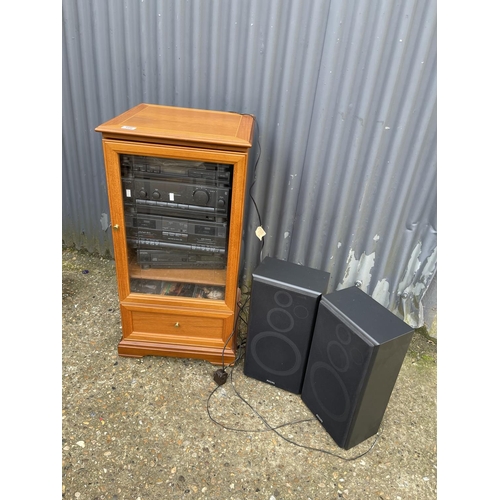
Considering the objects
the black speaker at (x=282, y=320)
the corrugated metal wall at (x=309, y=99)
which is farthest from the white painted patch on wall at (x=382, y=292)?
the black speaker at (x=282, y=320)

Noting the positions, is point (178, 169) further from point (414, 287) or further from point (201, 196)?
point (414, 287)

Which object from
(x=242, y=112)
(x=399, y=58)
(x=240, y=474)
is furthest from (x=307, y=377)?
(x=399, y=58)

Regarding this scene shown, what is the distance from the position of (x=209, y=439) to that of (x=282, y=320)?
23.0 inches

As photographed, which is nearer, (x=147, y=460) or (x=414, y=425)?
(x=147, y=460)

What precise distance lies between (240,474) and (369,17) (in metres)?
2.03

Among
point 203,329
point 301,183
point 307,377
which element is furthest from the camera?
point 301,183

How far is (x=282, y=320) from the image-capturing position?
5.41ft

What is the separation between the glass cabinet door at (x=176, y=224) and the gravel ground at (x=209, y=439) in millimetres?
438

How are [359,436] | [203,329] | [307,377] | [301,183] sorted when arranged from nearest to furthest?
[359,436]
[307,377]
[203,329]
[301,183]

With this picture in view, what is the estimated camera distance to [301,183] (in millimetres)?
2092

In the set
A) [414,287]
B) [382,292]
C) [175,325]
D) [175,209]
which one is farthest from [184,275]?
[414,287]

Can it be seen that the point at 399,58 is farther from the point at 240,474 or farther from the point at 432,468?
the point at 240,474

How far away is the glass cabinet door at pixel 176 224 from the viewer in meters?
1.56

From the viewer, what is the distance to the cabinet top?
1.41m
